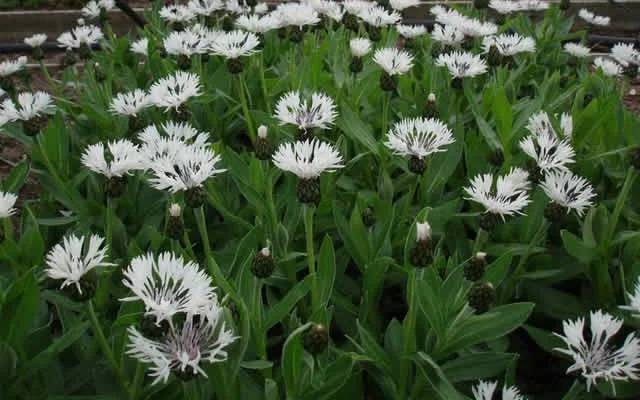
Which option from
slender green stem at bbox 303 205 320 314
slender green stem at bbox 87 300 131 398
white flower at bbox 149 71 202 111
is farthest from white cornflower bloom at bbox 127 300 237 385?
white flower at bbox 149 71 202 111

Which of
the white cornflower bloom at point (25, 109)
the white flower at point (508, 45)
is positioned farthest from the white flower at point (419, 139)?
the white cornflower bloom at point (25, 109)

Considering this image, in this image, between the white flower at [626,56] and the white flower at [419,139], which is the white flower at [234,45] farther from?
the white flower at [626,56]

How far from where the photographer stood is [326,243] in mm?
1620

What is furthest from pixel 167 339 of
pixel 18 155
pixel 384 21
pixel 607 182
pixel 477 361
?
pixel 18 155

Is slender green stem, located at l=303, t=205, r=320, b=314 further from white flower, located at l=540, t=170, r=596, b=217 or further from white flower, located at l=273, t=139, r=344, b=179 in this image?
white flower, located at l=540, t=170, r=596, b=217

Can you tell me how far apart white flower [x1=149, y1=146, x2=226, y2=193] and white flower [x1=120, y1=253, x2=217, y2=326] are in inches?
14.6

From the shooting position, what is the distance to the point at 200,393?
136 cm

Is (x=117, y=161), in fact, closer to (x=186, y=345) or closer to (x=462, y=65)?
(x=186, y=345)

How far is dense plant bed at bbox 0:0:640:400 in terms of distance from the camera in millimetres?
1372

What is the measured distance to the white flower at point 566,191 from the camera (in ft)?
5.62

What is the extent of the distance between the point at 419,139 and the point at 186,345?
1040mm

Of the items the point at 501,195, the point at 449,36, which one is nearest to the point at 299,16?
the point at 449,36

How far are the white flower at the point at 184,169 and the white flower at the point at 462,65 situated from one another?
1.19 m

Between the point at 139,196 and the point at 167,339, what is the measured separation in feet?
3.75
